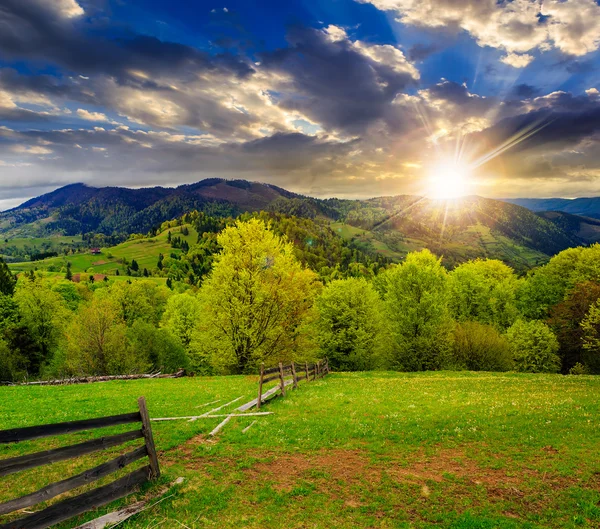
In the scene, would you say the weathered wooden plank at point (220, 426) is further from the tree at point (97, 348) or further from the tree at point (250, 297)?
the tree at point (97, 348)

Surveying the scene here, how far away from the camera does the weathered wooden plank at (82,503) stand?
27.2ft

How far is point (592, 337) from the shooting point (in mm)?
44031

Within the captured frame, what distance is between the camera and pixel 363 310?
54062 millimetres

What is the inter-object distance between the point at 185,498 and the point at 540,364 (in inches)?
2419

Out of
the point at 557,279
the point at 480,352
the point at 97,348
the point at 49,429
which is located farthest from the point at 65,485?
the point at 557,279

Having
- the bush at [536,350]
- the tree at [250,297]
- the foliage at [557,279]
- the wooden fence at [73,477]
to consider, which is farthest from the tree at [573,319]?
the wooden fence at [73,477]

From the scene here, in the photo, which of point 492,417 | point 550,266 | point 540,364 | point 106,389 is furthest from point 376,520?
point 550,266

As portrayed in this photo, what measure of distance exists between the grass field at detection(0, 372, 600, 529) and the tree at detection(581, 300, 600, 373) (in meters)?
26.5

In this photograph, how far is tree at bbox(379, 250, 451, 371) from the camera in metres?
51.5

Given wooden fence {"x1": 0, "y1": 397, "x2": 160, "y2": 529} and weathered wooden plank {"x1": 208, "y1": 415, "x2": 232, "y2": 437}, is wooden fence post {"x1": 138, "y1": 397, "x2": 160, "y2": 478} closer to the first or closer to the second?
wooden fence {"x1": 0, "y1": 397, "x2": 160, "y2": 529}

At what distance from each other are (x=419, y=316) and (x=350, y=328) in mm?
10704

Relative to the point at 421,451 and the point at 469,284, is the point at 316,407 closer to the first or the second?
the point at 421,451

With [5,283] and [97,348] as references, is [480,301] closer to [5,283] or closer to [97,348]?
[97,348]

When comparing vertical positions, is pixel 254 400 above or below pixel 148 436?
below
